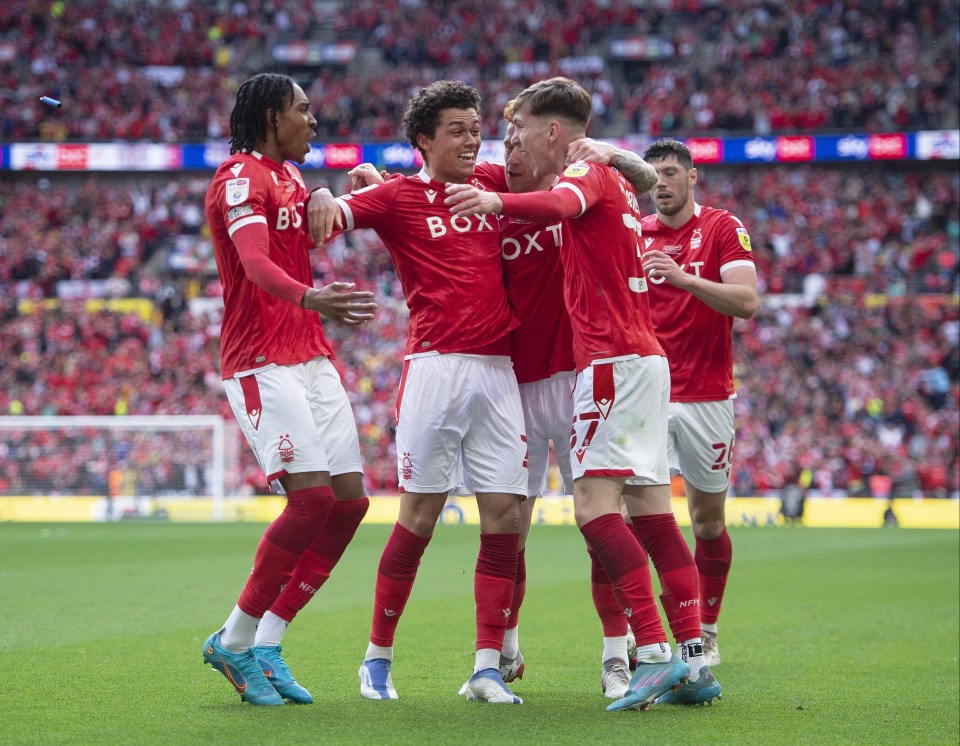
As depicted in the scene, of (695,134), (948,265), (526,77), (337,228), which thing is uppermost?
(526,77)

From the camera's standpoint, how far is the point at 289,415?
190 inches

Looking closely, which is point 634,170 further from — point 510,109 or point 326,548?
point 326,548

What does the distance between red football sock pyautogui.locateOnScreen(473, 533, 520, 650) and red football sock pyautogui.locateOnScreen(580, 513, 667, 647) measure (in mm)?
413

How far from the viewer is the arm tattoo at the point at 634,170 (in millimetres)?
5117

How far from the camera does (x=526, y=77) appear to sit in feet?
109

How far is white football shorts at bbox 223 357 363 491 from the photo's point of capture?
4832mm

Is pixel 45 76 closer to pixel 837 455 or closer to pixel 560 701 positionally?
pixel 837 455

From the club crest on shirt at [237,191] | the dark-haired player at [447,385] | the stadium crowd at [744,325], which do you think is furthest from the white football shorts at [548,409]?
the stadium crowd at [744,325]

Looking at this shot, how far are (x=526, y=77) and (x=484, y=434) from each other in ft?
96.0

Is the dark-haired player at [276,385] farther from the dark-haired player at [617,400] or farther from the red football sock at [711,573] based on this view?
the red football sock at [711,573]

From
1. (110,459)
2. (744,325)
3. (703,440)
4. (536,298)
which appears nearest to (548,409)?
(536,298)

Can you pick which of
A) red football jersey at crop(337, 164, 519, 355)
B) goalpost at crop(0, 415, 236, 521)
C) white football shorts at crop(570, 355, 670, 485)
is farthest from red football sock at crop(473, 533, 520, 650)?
goalpost at crop(0, 415, 236, 521)

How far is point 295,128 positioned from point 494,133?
26.8m

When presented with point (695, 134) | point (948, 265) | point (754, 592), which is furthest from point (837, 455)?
point (754, 592)
